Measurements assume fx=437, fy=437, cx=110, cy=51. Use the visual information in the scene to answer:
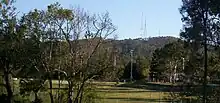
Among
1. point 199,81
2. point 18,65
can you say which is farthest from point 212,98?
point 18,65

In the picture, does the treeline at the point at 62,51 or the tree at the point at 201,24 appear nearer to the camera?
the tree at the point at 201,24

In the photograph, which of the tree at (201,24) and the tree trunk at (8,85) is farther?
the tree trunk at (8,85)

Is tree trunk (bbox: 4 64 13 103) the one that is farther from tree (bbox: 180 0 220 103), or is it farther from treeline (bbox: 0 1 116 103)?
tree (bbox: 180 0 220 103)

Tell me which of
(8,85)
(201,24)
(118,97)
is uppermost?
(201,24)

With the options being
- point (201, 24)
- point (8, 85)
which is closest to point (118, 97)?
point (8, 85)

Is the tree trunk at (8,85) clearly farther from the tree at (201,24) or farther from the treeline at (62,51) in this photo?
the tree at (201,24)

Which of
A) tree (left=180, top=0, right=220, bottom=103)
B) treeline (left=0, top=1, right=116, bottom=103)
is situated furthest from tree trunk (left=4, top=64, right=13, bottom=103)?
tree (left=180, top=0, right=220, bottom=103)

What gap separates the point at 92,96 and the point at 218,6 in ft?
42.5

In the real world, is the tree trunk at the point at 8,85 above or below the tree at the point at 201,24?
below

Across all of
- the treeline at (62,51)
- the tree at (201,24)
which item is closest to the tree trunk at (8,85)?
the treeline at (62,51)

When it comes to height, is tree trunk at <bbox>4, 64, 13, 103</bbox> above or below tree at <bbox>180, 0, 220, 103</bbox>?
below

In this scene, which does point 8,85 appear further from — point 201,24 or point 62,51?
point 201,24

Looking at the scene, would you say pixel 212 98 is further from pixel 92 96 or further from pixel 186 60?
pixel 92 96

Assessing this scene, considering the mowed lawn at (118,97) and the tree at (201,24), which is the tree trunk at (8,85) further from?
the tree at (201,24)
